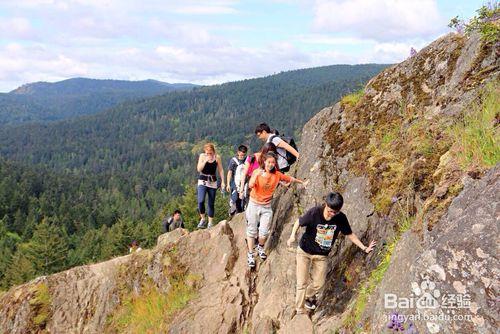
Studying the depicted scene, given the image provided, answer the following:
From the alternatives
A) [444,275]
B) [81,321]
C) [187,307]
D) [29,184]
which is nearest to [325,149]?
[187,307]

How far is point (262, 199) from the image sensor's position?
30.4 ft

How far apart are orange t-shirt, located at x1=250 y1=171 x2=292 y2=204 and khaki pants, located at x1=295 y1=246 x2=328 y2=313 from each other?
1908 mm

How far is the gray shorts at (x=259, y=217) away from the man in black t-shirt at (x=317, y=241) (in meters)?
1.99

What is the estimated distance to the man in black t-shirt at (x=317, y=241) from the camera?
688 cm

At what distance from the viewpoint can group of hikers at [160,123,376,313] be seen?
7039 mm

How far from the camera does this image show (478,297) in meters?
4.09

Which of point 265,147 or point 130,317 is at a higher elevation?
point 265,147

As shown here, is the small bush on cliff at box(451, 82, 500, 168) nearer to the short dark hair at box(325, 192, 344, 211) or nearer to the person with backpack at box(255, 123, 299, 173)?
the short dark hair at box(325, 192, 344, 211)

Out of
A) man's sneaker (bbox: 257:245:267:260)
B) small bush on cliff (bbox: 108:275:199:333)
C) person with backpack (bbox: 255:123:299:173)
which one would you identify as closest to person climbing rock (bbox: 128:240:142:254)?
small bush on cliff (bbox: 108:275:199:333)

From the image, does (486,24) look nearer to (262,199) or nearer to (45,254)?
(262,199)

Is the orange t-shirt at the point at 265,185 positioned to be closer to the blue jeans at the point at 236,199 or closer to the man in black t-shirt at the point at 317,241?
the man in black t-shirt at the point at 317,241

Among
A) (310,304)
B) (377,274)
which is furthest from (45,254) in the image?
(377,274)

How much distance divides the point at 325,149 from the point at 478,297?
6.94m

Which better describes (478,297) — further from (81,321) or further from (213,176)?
(81,321)
